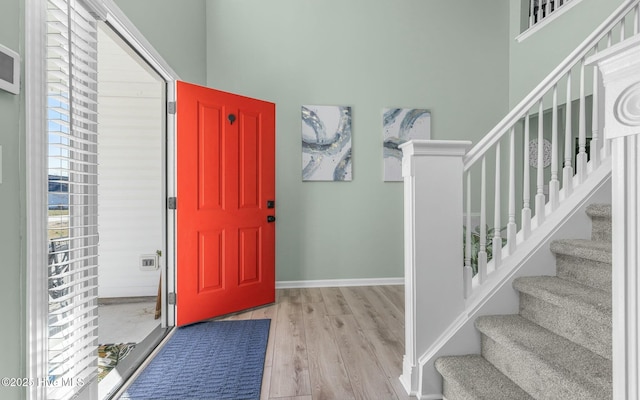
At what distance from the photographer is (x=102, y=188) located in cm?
330

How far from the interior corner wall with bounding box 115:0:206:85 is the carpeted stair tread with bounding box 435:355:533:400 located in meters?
2.59

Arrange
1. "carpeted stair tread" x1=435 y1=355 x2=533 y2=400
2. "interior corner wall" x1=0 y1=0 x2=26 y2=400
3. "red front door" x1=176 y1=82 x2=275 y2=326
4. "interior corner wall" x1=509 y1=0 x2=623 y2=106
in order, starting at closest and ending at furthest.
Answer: "interior corner wall" x1=0 y1=0 x2=26 y2=400, "carpeted stair tread" x1=435 y1=355 x2=533 y2=400, "red front door" x1=176 y1=82 x2=275 y2=326, "interior corner wall" x1=509 y1=0 x2=623 y2=106

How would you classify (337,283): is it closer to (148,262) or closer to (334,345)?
(334,345)

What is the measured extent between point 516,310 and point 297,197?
7.88 ft

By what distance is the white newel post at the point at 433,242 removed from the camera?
1.67m

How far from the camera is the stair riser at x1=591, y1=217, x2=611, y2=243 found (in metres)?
1.71

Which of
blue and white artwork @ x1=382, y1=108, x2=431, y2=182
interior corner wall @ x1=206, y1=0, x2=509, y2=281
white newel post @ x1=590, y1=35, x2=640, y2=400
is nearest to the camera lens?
white newel post @ x1=590, y1=35, x2=640, y2=400

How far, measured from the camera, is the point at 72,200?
146cm

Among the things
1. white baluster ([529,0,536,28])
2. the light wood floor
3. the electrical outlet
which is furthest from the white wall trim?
white baluster ([529,0,536,28])

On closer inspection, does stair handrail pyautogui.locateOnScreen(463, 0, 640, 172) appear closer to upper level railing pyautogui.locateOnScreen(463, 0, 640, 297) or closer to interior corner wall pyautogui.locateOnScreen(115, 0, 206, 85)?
upper level railing pyautogui.locateOnScreen(463, 0, 640, 297)

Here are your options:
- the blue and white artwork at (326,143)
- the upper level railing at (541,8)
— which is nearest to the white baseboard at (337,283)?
the blue and white artwork at (326,143)

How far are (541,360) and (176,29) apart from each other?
127 inches

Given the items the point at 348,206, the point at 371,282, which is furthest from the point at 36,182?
the point at 371,282

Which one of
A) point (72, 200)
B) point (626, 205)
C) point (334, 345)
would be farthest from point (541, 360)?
point (72, 200)
